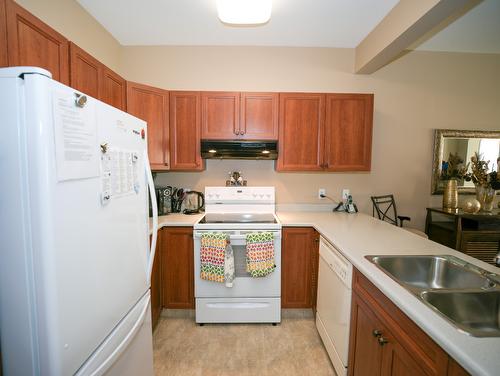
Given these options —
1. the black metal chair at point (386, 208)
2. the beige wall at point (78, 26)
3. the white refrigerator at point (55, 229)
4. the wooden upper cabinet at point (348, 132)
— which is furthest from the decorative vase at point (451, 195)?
the beige wall at point (78, 26)

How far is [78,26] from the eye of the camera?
207 centimetres

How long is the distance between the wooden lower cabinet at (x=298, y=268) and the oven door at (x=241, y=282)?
12 centimetres

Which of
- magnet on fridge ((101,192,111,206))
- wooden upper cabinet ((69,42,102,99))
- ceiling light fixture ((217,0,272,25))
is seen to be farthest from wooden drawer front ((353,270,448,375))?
wooden upper cabinet ((69,42,102,99))

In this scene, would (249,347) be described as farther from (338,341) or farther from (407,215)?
(407,215)

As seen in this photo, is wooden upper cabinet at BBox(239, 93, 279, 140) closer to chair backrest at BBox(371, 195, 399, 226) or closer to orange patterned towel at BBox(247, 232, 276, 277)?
orange patterned towel at BBox(247, 232, 276, 277)

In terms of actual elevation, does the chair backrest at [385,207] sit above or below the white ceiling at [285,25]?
below

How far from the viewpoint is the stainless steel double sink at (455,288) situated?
3.31 feet

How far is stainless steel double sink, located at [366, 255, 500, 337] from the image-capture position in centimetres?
101

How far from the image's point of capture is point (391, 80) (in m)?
2.84

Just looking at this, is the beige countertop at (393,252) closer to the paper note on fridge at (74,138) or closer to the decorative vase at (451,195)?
the decorative vase at (451,195)

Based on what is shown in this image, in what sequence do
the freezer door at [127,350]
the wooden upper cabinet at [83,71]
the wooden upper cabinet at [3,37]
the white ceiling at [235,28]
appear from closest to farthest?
1. the freezer door at [127,350]
2. the wooden upper cabinet at [3,37]
3. the wooden upper cabinet at [83,71]
4. the white ceiling at [235,28]

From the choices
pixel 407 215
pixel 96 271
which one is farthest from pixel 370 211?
pixel 96 271

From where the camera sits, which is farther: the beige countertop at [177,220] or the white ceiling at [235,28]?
the beige countertop at [177,220]

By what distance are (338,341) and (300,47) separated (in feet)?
9.37
